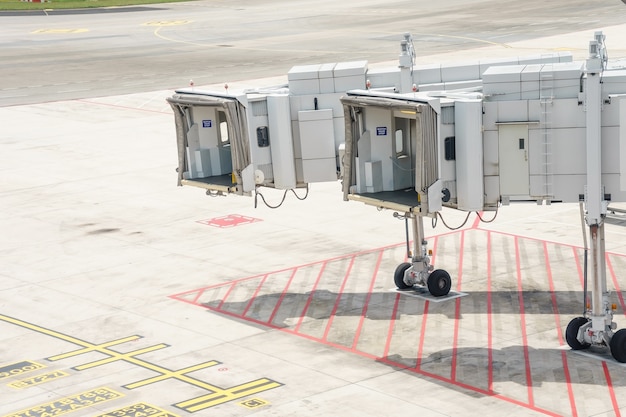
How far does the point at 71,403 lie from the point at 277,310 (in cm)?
825

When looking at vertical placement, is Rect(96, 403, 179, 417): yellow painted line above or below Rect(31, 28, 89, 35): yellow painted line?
below

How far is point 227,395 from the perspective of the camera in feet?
93.7

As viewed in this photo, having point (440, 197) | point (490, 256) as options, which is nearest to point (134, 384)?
point (440, 197)

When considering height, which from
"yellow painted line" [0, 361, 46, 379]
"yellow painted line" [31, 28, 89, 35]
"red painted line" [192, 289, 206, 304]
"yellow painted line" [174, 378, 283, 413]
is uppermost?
"yellow painted line" [31, 28, 89, 35]

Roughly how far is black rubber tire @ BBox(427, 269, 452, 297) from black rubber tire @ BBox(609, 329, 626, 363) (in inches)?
281

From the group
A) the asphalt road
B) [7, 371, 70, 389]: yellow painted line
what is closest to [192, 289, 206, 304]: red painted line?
[7, 371, 70, 389]: yellow painted line

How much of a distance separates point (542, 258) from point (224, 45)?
72.7m

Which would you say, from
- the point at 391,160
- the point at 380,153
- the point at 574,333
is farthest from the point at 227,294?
the point at 574,333

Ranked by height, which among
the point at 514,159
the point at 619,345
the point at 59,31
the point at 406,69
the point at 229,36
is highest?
the point at 59,31

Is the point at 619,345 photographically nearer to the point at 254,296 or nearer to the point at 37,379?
the point at 254,296

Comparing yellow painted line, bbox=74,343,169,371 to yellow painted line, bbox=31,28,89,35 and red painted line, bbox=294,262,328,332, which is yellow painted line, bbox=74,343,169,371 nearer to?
red painted line, bbox=294,262,328,332

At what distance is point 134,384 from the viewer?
29.6 m

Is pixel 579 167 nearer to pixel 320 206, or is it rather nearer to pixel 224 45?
pixel 320 206

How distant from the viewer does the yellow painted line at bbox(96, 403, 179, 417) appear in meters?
27.6
